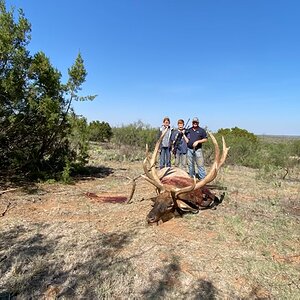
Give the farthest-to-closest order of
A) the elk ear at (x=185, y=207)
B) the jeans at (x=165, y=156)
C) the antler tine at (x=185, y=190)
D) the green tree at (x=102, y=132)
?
the green tree at (x=102, y=132) < the jeans at (x=165, y=156) < the elk ear at (x=185, y=207) < the antler tine at (x=185, y=190)

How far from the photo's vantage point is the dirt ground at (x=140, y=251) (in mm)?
3801

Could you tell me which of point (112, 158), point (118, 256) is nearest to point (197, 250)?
point (118, 256)

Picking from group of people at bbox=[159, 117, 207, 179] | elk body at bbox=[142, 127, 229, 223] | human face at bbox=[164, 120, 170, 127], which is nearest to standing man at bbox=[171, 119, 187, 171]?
group of people at bbox=[159, 117, 207, 179]

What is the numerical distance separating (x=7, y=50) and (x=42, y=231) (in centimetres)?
422

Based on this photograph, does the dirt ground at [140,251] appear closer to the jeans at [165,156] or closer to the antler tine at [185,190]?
the antler tine at [185,190]

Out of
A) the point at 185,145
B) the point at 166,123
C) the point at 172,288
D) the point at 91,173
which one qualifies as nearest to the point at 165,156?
the point at 185,145

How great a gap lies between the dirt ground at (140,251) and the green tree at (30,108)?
186 centimetres

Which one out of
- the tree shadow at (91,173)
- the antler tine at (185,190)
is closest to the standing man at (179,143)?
the tree shadow at (91,173)

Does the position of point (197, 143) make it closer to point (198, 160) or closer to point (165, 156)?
point (198, 160)

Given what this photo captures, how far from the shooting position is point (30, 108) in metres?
8.16

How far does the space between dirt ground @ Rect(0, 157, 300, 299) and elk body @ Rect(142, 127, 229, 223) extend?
0.19 m

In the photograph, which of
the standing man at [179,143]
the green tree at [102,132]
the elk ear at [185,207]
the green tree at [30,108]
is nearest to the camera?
the elk ear at [185,207]

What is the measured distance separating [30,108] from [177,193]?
433cm

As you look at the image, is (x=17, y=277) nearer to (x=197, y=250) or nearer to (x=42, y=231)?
(x=42, y=231)
